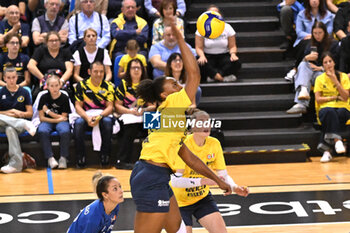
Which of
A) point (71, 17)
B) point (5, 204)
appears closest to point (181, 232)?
point (5, 204)

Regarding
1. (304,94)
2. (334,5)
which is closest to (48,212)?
(304,94)

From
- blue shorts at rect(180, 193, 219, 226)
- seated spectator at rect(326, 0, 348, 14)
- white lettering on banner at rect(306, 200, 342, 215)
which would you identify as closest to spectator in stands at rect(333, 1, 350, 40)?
seated spectator at rect(326, 0, 348, 14)

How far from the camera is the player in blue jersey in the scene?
4.93m

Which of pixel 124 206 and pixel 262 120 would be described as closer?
pixel 124 206

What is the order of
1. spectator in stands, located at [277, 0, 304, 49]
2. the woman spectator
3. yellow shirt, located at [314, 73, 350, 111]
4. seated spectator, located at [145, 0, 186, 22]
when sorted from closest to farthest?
yellow shirt, located at [314, 73, 350, 111], the woman spectator, seated spectator, located at [145, 0, 186, 22], spectator in stands, located at [277, 0, 304, 49]

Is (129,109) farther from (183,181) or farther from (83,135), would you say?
(183,181)

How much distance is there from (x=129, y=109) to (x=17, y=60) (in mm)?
1928

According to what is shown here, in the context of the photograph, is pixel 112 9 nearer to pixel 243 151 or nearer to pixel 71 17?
pixel 71 17

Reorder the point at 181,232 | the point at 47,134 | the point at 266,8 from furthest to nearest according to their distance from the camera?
the point at 266,8 → the point at 47,134 → the point at 181,232

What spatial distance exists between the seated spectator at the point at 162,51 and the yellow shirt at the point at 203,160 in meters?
4.16

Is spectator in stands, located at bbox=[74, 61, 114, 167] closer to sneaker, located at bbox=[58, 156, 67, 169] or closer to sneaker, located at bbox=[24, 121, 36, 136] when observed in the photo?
sneaker, located at bbox=[58, 156, 67, 169]

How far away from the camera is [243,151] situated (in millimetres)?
9266

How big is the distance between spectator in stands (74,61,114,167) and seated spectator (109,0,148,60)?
2.83ft

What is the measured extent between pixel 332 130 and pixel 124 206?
3.37 m
